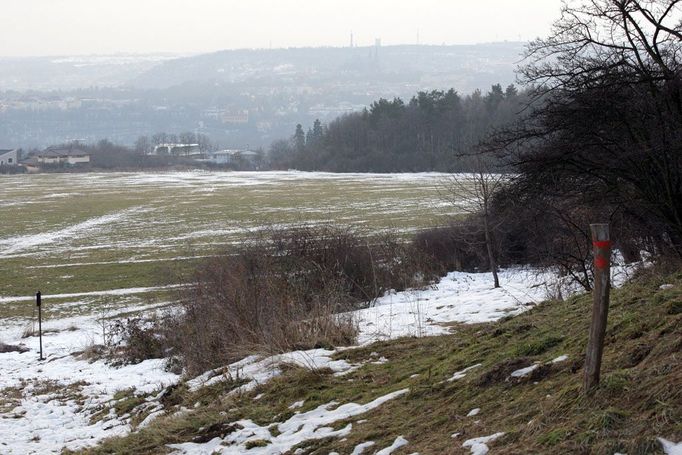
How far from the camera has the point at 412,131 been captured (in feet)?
474

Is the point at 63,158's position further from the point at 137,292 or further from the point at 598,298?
the point at 598,298

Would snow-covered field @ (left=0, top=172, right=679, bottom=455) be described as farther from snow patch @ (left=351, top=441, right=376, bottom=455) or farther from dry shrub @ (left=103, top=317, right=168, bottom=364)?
dry shrub @ (left=103, top=317, right=168, bottom=364)

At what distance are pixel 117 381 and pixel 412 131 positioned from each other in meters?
131

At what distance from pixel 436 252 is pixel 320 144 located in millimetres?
130682

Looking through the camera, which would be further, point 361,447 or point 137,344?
point 137,344

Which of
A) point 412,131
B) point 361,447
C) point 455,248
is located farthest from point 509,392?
point 412,131

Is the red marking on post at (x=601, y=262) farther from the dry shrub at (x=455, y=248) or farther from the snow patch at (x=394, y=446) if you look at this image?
the dry shrub at (x=455, y=248)

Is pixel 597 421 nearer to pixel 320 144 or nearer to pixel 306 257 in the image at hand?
pixel 306 257

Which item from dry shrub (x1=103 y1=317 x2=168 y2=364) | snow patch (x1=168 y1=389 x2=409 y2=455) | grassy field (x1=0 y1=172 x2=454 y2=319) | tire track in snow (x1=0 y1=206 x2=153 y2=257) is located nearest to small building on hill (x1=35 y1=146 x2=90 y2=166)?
grassy field (x1=0 y1=172 x2=454 y2=319)

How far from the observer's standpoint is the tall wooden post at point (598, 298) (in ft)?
20.3

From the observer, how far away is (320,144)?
168 metres

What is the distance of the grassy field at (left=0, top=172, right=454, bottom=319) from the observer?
38575 millimetres

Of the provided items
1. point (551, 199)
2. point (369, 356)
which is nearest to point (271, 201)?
point (551, 199)

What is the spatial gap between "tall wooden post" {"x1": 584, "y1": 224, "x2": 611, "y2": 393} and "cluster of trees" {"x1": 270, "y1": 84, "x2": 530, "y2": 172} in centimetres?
12218
